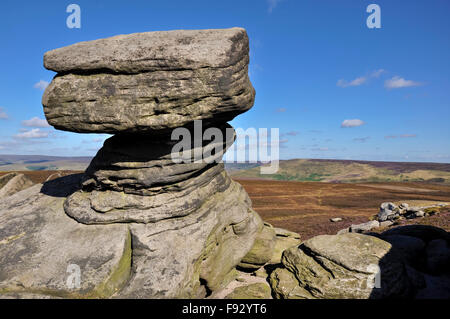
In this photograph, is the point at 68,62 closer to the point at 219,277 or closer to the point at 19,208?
the point at 19,208

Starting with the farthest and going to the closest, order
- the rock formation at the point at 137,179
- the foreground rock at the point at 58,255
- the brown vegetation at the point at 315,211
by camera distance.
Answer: the brown vegetation at the point at 315,211 < the rock formation at the point at 137,179 < the foreground rock at the point at 58,255

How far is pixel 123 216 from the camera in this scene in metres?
13.2

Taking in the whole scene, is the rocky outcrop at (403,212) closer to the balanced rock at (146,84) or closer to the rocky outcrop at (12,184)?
the balanced rock at (146,84)

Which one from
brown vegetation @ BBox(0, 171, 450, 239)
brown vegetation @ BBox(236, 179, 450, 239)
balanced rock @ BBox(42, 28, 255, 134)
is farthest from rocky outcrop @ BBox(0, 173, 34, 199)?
brown vegetation @ BBox(236, 179, 450, 239)

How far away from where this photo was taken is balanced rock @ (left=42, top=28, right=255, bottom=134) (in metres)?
11.5

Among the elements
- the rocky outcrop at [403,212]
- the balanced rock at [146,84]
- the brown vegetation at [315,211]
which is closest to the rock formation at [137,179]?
the balanced rock at [146,84]

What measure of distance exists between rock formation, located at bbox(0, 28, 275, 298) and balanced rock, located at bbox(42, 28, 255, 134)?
47 millimetres

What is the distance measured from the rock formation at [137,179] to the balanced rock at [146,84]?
0.05 m

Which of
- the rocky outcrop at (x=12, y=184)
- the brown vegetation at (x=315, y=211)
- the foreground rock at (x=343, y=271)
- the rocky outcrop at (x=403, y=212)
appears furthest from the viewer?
the rocky outcrop at (x=403, y=212)

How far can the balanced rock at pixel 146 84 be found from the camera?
11.5 metres

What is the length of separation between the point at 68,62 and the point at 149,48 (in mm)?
4270

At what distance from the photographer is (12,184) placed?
2120 cm

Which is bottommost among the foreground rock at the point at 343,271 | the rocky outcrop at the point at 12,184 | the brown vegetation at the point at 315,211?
the brown vegetation at the point at 315,211
